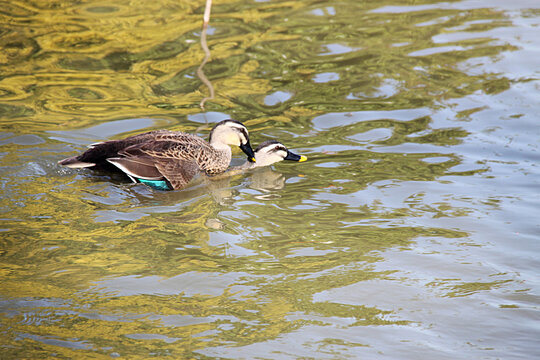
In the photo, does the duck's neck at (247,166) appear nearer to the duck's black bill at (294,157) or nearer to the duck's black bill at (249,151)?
the duck's black bill at (249,151)

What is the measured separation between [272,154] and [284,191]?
0.85m

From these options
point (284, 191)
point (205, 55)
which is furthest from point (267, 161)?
point (205, 55)

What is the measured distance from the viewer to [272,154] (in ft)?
26.6

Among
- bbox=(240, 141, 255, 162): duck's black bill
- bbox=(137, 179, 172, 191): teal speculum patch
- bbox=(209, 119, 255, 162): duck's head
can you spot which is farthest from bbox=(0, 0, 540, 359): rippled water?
bbox=(209, 119, 255, 162): duck's head

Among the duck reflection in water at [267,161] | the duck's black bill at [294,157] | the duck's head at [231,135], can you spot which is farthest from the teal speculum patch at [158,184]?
the duck's black bill at [294,157]

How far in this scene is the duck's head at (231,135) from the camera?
316 inches

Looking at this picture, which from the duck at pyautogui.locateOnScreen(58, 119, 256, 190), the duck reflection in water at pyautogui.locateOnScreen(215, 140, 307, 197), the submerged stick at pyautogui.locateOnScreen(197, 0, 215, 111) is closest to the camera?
the duck at pyautogui.locateOnScreen(58, 119, 256, 190)

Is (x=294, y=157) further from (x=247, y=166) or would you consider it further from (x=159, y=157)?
(x=159, y=157)

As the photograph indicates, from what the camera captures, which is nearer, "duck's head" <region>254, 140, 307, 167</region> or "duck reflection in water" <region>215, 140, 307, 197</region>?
"duck reflection in water" <region>215, 140, 307, 197</region>

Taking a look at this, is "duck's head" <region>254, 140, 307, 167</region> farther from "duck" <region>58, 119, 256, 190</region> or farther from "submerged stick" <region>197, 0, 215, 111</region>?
"submerged stick" <region>197, 0, 215, 111</region>

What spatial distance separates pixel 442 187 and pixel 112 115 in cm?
470

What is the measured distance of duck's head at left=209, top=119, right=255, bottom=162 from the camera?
26.3 feet

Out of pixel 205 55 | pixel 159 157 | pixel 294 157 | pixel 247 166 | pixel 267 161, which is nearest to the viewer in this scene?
pixel 159 157

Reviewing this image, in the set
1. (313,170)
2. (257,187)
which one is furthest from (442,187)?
(257,187)
